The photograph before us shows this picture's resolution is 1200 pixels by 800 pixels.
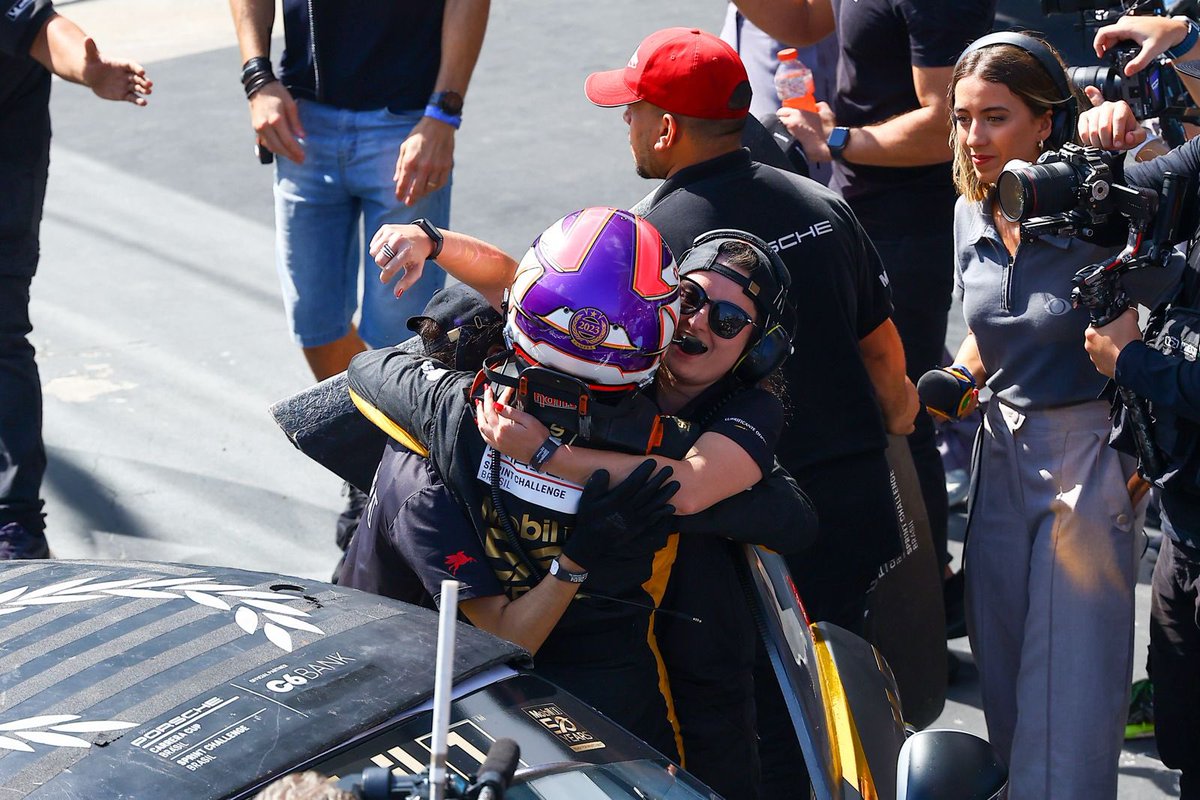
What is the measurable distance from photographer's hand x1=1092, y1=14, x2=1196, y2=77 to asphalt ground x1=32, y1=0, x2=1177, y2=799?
69.5 inches

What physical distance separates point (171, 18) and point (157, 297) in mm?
5949

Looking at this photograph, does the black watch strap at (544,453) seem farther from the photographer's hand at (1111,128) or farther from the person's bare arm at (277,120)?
the person's bare arm at (277,120)

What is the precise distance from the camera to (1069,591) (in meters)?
3.41

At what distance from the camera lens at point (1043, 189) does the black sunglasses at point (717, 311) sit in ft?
2.40

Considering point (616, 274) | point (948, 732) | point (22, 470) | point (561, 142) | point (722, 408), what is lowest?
point (561, 142)

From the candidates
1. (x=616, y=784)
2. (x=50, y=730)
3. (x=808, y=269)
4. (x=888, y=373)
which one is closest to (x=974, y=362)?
(x=888, y=373)

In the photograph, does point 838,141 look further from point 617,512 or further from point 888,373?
point 617,512

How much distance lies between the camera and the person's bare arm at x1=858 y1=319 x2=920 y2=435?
3613mm

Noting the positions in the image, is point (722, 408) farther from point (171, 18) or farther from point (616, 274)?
point (171, 18)

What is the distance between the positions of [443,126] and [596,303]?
254 cm

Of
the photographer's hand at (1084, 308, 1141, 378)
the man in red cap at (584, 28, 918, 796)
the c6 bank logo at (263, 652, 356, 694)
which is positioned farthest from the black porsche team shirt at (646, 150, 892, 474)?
the c6 bank logo at (263, 652, 356, 694)

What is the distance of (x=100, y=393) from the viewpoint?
618 cm

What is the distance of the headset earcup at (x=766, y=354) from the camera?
2771 millimetres

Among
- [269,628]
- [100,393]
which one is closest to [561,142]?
[100,393]
